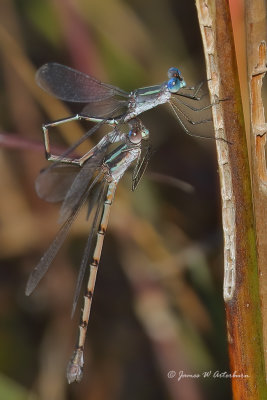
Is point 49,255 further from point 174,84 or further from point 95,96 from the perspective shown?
point 174,84

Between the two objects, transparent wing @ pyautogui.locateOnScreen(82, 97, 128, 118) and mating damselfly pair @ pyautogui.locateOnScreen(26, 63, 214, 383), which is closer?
mating damselfly pair @ pyautogui.locateOnScreen(26, 63, 214, 383)

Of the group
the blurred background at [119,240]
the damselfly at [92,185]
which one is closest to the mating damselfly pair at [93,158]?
the damselfly at [92,185]

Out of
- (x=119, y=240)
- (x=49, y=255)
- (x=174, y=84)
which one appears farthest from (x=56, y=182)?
(x=119, y=240)

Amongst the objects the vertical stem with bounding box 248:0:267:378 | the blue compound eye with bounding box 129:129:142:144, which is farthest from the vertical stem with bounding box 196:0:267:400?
the blue compound eye with bounding box 129:129:142:144

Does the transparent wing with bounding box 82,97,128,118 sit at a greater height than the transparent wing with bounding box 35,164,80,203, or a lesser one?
greater

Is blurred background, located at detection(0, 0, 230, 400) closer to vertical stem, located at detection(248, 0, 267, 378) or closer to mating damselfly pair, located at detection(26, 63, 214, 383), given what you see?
mating damselfly pair, located at detection(26, 63, 214, 383)

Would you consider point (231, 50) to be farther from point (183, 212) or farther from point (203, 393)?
point (183, 212)

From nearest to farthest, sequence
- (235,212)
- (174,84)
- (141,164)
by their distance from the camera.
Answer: (235,212) < (174,84) < (141,164)
